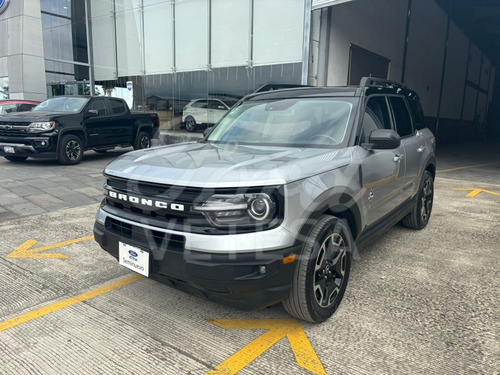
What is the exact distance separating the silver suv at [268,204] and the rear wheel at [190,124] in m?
10.1

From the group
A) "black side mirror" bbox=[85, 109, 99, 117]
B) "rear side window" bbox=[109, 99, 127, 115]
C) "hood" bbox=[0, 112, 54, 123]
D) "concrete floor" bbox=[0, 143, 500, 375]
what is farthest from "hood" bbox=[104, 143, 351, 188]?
"rear side window" bbox=[109, 99, 127, 115]

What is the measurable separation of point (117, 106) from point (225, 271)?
32.1 feet

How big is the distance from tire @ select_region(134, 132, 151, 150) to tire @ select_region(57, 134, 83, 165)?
1924mm

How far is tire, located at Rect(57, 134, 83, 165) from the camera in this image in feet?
30.8

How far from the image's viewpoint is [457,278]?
143 inches

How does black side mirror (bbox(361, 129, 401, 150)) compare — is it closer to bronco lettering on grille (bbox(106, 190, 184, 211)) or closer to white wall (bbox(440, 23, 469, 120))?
bronco lettering on grille (bbox(106, 190, 184, 211))

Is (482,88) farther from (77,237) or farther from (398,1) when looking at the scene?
(77,237)

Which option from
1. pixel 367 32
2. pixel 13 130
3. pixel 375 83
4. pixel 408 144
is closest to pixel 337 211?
pixel 375 83

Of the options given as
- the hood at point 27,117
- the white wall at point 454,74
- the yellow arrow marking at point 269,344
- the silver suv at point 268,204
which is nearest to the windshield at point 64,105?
the hood at point 27,117

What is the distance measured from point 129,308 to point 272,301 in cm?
127

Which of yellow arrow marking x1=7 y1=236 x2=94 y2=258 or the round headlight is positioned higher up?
the round headlight

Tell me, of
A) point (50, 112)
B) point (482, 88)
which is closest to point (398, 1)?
point (50, 112)

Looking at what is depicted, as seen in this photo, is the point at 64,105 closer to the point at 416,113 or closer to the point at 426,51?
the point at 416,113

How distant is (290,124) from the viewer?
3576mm
